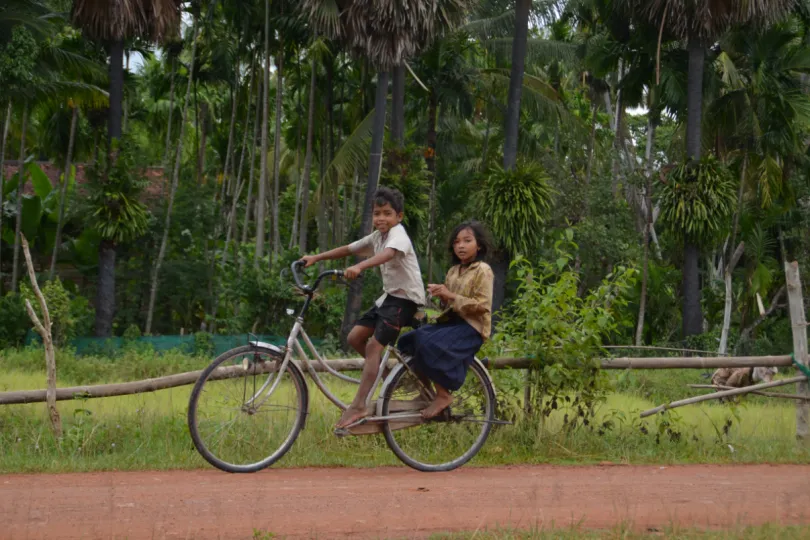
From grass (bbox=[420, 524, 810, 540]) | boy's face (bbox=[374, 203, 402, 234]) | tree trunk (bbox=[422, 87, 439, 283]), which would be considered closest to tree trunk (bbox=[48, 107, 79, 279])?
tree trunk (bbox=[422, 87, 439, 283])

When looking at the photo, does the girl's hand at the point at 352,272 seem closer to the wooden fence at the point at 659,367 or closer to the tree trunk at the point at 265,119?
the wooden fence at the point at 659,367

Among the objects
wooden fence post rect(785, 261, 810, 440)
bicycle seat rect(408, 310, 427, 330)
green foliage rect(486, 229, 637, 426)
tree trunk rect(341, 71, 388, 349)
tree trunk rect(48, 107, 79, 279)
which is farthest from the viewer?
tree trunk rect(48, 107, 79, 279)

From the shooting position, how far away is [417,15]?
21.0 m

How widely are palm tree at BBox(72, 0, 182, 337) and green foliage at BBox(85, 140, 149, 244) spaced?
25cm

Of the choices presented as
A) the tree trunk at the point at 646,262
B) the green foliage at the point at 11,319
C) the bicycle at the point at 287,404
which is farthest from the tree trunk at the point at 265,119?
the bicycle at the point at 287,404

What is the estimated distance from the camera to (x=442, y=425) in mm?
7887

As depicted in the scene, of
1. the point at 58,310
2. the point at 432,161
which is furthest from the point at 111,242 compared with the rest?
the point at 432,161

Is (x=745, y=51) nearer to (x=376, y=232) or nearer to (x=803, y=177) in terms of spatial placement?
(x=803, y=177)

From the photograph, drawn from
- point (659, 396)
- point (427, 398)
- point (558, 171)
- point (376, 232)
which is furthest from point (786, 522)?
point (558, 171)

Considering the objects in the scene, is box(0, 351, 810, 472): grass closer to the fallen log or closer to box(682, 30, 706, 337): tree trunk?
the fallen log

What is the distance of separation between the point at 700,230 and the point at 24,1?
14.5 meters

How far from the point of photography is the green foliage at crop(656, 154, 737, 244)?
21.7 metres

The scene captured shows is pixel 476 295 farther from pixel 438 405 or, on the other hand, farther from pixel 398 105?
pixel 398 105

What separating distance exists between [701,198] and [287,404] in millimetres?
16327
